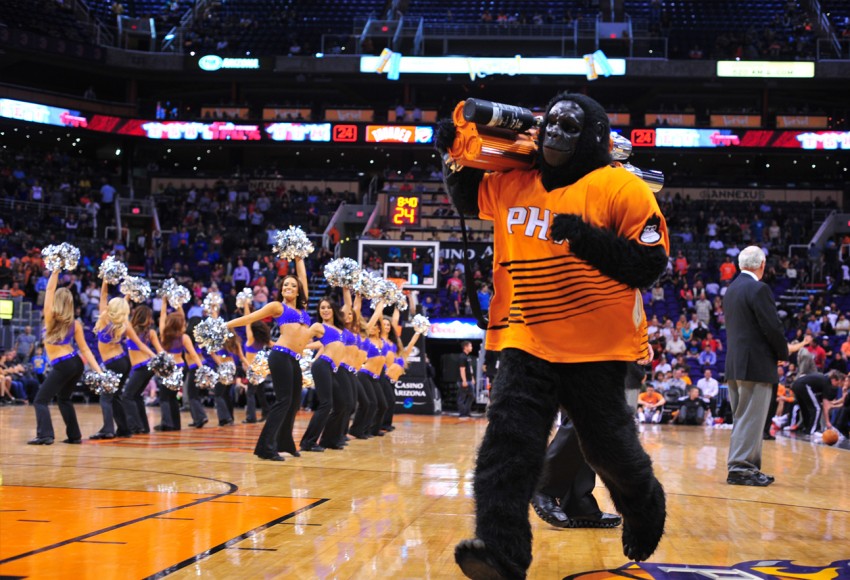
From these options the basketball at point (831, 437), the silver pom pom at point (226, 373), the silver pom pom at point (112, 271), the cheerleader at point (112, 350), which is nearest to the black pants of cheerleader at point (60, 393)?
the cheerleader at point (112, 350)

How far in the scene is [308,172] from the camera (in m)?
39.0

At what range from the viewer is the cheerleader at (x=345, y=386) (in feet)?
36.9

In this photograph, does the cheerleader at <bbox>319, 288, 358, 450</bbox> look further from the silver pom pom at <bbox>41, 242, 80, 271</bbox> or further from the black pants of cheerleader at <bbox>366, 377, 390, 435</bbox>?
the silver pom pom at <bbox>41, 242, 80, 271</bbox>

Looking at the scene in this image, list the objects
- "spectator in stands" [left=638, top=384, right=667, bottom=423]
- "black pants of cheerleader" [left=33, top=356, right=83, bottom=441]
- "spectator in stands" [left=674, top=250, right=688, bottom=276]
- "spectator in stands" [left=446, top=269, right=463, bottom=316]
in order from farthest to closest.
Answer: "spectator in stands" [left=674, top=250, right=688, bottom=276]
"spectator in stands" [left=446, top=269, right=463, bottom=316]
"spectator in stands" [left=638, top=384, right=667, bottom=423]
"black pants of cheerleader" [left=33, top=356, right=83, bottom=441]

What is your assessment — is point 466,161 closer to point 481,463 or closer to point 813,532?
point 481,463

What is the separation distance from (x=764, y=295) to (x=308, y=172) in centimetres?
3212

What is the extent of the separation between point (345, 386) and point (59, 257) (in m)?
3.50

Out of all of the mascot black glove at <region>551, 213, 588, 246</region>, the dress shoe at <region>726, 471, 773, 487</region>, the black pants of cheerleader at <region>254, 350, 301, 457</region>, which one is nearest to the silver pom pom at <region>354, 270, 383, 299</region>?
the black pants of cheerleader at <region>254, 350, 301, 457</region>

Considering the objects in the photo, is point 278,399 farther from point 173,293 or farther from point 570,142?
point 570,142

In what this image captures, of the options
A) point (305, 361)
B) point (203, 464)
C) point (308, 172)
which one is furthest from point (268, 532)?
point (308, 172)

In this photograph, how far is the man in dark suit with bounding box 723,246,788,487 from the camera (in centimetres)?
802

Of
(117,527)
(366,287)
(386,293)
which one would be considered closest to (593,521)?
(117,527)

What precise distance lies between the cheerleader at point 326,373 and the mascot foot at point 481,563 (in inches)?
281

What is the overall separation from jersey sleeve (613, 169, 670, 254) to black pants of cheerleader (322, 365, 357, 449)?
7.25 m
